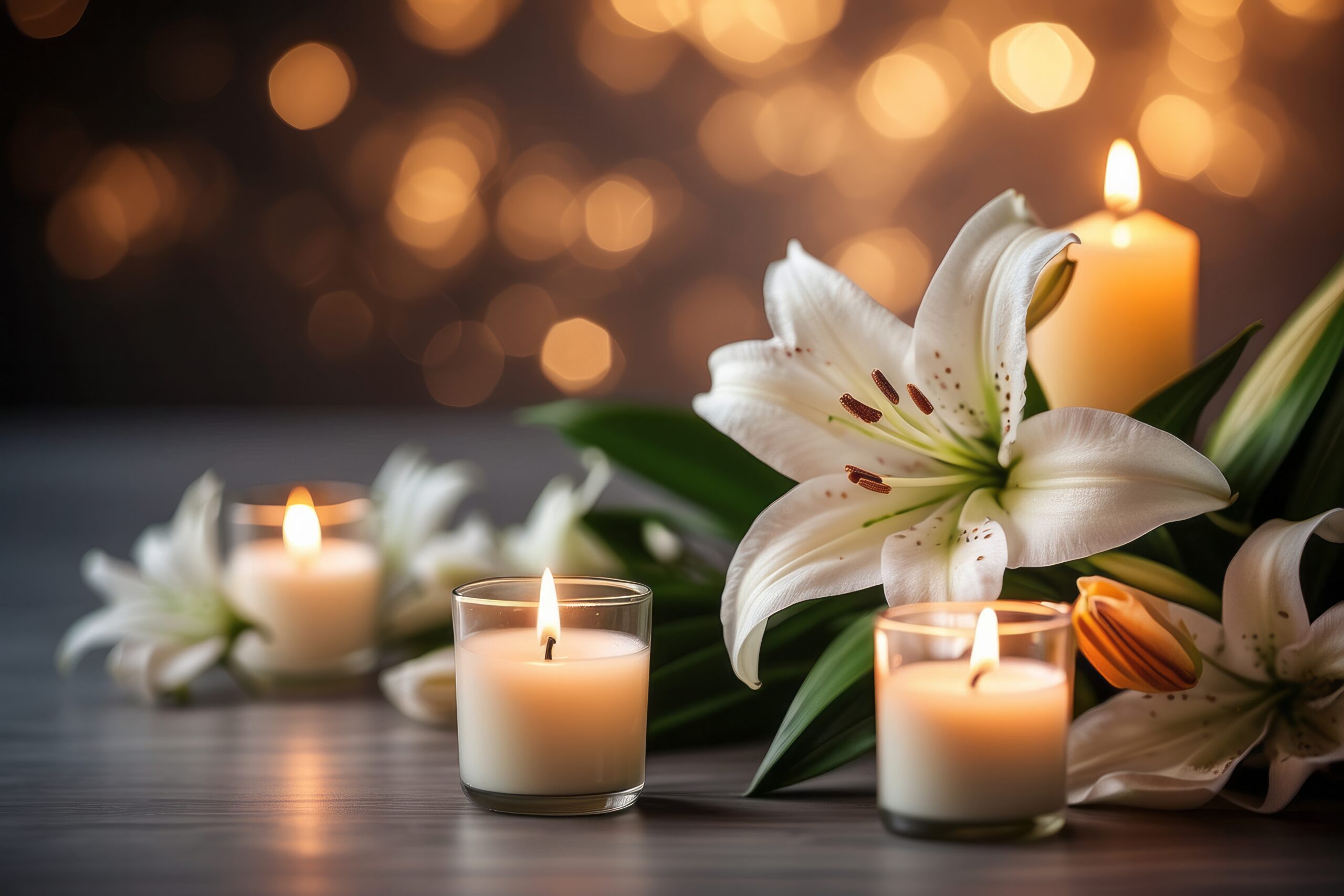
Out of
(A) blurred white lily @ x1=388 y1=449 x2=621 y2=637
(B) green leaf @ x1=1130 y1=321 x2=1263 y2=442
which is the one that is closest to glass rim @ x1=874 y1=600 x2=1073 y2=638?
(B) green leaf @ x1=1130 y1=321 x2=1263 y2=442

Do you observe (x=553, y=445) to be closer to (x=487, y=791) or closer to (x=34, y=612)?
(x=34, y=612)

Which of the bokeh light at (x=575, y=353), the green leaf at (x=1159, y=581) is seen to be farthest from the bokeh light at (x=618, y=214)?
the green leaf at (x=1159, y=581)

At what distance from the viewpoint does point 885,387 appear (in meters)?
0.53

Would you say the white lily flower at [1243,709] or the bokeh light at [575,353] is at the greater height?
the bokeh light at [575,353]

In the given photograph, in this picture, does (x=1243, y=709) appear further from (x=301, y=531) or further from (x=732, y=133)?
(x=732, y=133)

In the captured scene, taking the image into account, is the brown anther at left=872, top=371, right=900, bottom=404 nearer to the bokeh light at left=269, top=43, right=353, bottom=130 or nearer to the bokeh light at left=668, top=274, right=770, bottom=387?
the bokeh light at left=668, top=274, right=770, bottom=387

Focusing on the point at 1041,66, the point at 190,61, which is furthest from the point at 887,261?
the point at 190,61

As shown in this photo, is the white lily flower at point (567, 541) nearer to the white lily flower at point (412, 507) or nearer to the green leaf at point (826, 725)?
the white lily flower at point (412, 507)

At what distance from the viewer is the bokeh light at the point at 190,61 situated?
157 cm

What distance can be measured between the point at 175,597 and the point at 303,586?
3.3 inches

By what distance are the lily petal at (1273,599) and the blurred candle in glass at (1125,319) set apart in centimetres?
11

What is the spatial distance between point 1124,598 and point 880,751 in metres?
0.11

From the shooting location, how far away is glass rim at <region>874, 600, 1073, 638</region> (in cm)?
48

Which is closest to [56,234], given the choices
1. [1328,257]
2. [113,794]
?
[113,794]
